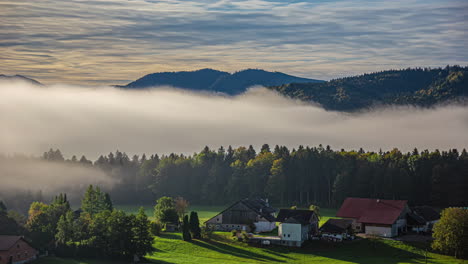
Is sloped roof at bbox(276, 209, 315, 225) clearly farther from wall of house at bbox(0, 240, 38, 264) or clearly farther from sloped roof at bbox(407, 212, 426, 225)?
wall of house at bbox(0, 240, 38, 264)

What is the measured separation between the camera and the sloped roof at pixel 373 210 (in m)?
91.3

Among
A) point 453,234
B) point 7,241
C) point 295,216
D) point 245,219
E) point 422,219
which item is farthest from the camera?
point 245,219

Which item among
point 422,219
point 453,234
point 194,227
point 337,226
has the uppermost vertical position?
point 453,234

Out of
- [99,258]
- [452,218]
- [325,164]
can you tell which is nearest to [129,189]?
[325,164]

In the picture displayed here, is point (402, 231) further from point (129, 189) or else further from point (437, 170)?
point (129, 189)

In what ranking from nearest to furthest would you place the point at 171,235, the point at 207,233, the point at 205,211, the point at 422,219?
the point at 207,233
the point at 422,219
the point at 171,235
the point at 205,211

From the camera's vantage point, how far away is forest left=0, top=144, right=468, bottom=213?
124 meters

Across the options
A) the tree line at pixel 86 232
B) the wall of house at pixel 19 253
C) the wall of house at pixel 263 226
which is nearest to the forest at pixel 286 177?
the wall of house at pixel 263 226

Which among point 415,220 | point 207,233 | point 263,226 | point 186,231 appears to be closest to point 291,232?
point 263,226

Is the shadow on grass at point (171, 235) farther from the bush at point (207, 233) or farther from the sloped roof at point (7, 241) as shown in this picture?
the sloped roof at point (7, 241)

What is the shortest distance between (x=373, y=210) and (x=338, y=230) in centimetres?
868

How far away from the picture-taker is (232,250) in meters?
85.9

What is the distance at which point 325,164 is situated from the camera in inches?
5458

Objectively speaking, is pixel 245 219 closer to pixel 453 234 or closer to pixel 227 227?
pixel 227 227
